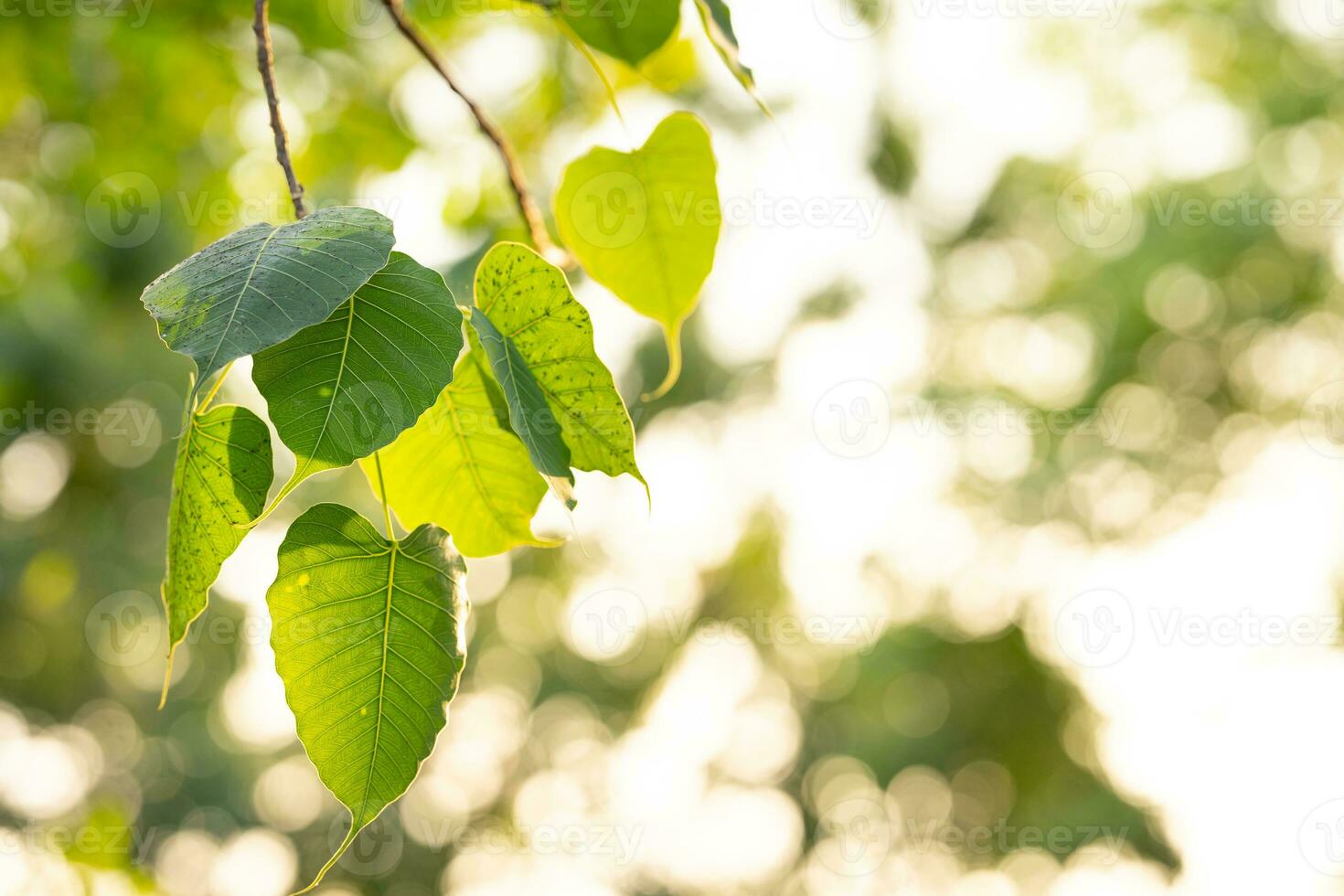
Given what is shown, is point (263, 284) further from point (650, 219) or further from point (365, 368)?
point (650, 219)

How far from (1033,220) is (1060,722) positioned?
3625 millimetres

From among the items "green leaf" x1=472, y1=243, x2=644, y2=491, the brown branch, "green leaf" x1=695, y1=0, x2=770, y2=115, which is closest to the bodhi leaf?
"green leaf" x1=472, y1=243, x2=644, y2=491

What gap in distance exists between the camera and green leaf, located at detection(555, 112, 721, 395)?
798mm

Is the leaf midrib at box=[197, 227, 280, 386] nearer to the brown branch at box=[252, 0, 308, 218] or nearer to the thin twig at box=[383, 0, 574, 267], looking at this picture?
the brown branch at box=[252, 0, 308, 218]

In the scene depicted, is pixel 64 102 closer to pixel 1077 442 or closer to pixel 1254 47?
pixel 1077 442

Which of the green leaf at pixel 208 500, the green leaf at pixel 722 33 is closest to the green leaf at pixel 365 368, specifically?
the green leaf at pixel 208 500

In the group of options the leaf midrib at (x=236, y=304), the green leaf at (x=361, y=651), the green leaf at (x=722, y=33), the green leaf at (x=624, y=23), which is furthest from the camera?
the green leaf at (x=624, y=23)

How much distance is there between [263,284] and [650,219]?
0.41 meters

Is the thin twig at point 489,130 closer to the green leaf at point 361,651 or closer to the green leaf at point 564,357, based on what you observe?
the green leaf at point 564,357

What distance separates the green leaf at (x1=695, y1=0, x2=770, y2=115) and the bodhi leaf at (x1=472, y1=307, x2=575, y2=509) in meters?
0.24

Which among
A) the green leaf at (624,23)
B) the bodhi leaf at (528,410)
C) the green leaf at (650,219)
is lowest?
the bodhi leaf at (528,410)

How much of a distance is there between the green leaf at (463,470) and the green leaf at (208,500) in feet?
0.39

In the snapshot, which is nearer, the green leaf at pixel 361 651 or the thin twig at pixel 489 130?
the green leaf at pixel 361 651

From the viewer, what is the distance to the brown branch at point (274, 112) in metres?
0.54
